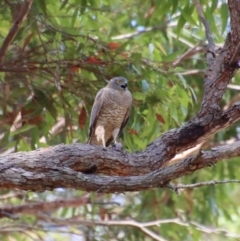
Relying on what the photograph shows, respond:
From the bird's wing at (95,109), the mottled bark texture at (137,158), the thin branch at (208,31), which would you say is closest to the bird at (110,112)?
the bird's wing at (95,109)

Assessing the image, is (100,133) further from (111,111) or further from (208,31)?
(208,31)

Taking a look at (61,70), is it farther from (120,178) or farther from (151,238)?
(151,238)

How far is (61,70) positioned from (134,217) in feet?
9.71

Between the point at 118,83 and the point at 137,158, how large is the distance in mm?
1311

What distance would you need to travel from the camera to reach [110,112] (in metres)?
5.26

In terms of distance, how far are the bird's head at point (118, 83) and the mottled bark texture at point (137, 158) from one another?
117 centimetres

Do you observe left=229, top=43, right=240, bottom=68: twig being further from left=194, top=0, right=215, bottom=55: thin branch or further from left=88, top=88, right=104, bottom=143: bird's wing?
left=88, top=88, right=104, bottom=143: bird's wing

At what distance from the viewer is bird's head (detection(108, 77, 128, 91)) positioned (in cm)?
480

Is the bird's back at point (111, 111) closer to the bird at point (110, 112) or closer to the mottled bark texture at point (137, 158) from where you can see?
the bird at point (110, 112)

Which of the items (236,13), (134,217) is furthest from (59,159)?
(134,217)

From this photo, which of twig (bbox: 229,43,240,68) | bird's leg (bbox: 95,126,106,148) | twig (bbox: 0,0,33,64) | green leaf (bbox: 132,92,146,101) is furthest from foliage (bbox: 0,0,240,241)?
twig (bbox: 229,43,240,68)

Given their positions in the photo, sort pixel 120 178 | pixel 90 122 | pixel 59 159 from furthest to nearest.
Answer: pixel 90 122, pixel 59 159, pixel 120 178

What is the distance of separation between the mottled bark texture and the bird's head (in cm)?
117

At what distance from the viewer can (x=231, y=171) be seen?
664 cm
